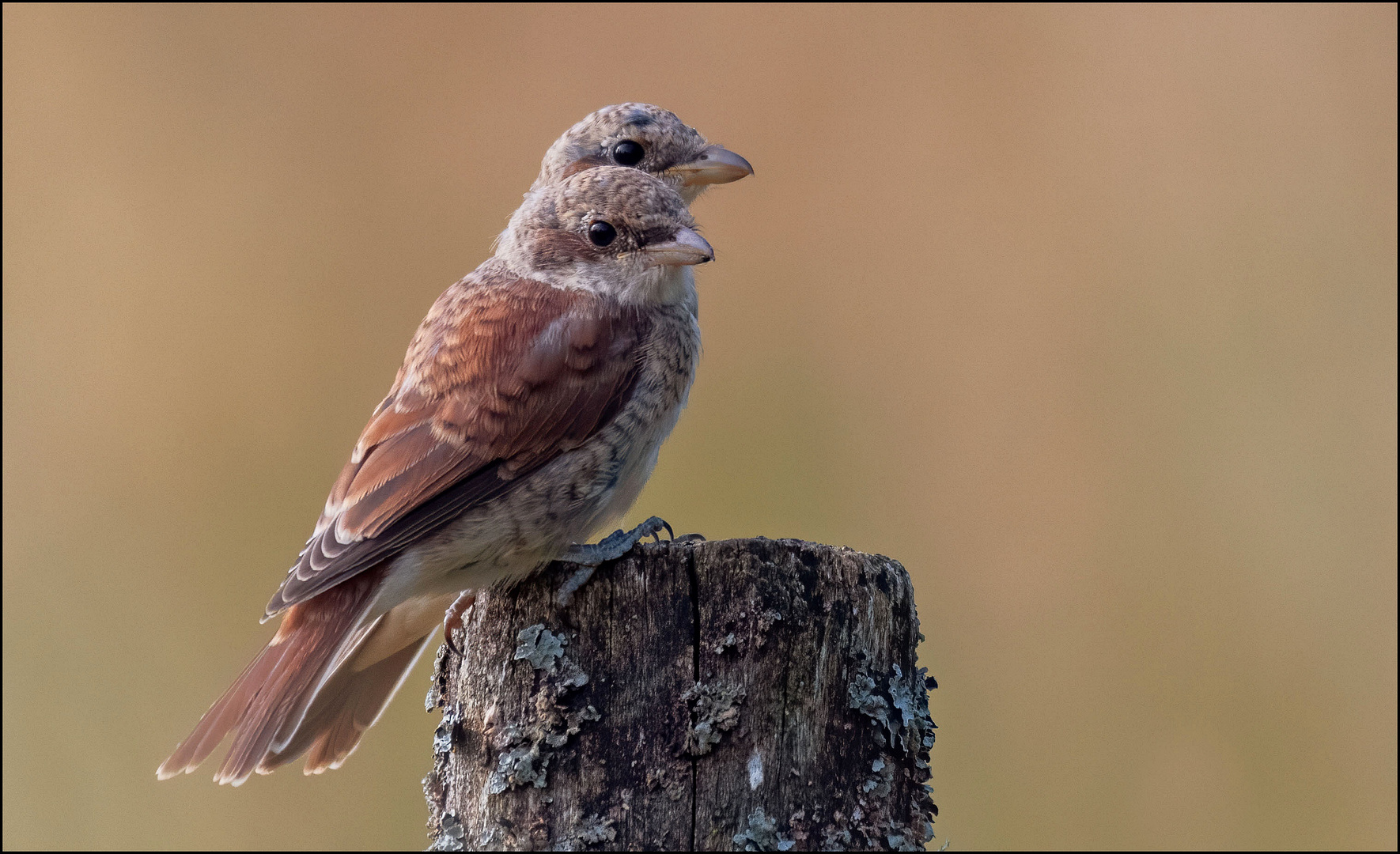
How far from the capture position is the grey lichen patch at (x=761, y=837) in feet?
7.81

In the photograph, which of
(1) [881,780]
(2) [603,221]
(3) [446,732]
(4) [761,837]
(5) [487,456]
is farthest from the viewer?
(2) [603,221]

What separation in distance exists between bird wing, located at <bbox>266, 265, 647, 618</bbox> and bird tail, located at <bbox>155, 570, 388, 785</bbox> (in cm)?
10

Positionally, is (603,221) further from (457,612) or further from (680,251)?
(457,612)

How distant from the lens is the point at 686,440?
654cm

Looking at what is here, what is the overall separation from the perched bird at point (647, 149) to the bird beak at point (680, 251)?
104 cm

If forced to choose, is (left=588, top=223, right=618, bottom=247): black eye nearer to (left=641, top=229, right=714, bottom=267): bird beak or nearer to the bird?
the bird

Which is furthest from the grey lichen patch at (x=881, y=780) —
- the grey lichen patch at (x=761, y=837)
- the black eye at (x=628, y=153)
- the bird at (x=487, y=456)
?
the black eye at (x=628, y=153)

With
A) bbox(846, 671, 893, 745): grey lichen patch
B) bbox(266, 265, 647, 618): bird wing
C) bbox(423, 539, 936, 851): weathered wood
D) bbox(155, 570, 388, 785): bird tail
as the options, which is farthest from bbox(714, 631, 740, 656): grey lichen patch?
bbox(155, 570, 388, 785): bird tail

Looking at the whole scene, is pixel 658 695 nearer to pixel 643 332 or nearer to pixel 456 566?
pixel 456 566

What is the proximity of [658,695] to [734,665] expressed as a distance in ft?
0.56

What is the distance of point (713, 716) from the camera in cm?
245

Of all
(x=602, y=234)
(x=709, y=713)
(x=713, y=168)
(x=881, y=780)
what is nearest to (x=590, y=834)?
(x=709, y=713)

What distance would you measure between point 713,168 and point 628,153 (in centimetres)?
32

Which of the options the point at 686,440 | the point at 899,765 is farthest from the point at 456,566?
the point at 686,440
